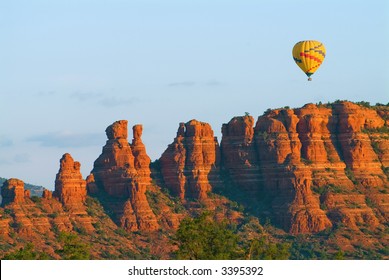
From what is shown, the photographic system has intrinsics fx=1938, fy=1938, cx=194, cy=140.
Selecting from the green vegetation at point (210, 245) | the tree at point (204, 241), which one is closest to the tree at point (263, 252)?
the green vegetation at point (210, 245)

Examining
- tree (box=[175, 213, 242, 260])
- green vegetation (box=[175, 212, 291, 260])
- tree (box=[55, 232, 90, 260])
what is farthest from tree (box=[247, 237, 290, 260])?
A: tree (box=[55, 232, 90, 260])

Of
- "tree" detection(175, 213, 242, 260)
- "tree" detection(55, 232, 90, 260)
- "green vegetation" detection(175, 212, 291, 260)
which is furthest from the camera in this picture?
"tree" detection(55, 232, 90, 260)

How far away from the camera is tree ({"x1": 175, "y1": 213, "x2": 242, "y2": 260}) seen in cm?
16025

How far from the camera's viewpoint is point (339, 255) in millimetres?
160000

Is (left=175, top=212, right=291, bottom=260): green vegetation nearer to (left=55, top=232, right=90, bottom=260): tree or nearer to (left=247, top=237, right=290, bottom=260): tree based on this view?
(left=247, top=237, right=290, bottom=260): tree

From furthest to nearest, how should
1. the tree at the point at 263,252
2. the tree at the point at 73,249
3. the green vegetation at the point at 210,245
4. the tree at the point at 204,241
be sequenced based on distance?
the tree at the point at 73,249, the tree at the point at 263,252, the green vegetation at the point at 210,245, the tree at the point at 204,241

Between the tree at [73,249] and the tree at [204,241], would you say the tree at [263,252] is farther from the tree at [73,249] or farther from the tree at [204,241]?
the tree at [73,249]

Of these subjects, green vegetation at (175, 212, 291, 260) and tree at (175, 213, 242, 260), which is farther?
green vegetation at (175, 212, 291, 260)

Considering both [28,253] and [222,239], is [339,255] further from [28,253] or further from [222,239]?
[28,253]

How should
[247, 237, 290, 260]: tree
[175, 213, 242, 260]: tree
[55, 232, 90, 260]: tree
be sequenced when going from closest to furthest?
[175, 213, 242, 260]: tree < [247, 237, 290, 260]: tree < [55, 232, 90, 260]: tree

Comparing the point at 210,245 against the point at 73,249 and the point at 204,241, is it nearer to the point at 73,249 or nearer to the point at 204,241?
the point at 204,241

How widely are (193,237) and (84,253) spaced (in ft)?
32.2

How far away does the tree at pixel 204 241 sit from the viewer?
6309 inches
